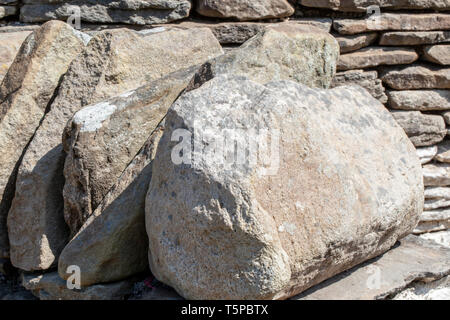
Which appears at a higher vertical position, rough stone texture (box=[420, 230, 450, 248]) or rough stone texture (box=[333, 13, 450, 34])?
rough stone texture (box=[333, 13, 450, 34])

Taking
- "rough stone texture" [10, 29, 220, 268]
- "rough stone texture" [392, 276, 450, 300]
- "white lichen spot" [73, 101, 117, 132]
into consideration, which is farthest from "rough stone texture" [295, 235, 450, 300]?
"rough stone texture" [10, 29, 220, 268]

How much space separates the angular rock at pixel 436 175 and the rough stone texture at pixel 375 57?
850mm

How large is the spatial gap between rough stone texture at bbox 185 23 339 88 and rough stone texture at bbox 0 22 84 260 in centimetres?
76

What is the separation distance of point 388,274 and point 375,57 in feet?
6.99

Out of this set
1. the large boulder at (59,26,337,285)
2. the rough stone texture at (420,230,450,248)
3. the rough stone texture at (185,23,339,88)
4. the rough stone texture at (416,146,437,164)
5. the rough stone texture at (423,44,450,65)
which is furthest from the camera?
the rough stone texture at (420,230,450,248)

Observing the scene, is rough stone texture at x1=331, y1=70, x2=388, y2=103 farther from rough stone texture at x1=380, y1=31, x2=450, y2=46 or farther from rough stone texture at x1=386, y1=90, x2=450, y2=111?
rough stone texture at x1=380, y1=31, x2=450, y2=46

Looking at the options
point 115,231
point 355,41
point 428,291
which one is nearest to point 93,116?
point 115,231

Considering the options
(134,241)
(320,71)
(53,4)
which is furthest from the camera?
(53,4)

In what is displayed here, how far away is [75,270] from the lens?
2.21 m

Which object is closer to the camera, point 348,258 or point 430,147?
point 348,258

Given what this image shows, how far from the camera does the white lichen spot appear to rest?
88.9 inches
